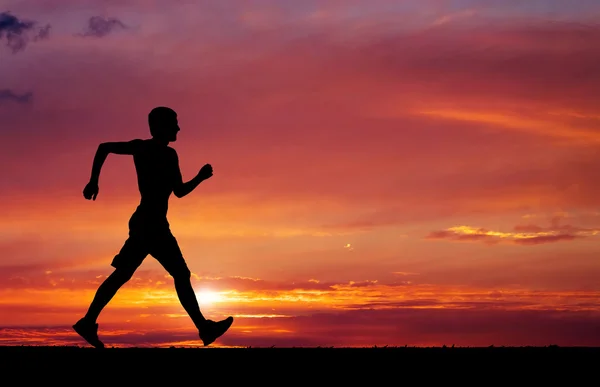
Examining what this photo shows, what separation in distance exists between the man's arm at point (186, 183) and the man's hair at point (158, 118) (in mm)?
371

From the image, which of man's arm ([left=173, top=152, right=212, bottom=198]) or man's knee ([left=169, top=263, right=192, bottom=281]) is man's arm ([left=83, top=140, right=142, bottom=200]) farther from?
man's knee ([left=169, top=263, right=192, bottom=281])

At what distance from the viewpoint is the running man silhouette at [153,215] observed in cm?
1086

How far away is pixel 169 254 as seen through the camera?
1116cm

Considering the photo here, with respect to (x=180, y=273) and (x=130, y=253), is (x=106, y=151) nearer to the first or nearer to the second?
(x=130, y=253)

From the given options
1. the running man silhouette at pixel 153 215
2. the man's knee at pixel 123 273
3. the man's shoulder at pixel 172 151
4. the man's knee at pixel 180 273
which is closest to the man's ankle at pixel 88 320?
the running man silhouette at pixel 153 215

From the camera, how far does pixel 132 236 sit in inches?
434

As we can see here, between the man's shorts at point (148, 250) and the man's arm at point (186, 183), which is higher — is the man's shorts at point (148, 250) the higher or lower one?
the lower one
